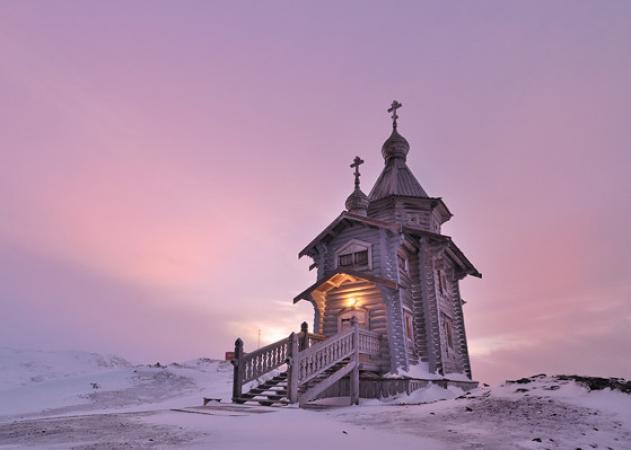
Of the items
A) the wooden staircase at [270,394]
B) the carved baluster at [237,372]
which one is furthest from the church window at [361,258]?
the carved baluster at [237,372]

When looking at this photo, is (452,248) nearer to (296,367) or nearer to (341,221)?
(341,221)

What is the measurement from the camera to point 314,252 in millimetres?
22250

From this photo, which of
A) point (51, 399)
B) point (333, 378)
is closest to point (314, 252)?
point (333, 378)

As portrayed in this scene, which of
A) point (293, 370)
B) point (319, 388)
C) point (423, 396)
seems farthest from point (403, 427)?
point (423, 396)

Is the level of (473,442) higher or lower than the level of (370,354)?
lower

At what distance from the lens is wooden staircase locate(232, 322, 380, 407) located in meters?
12.9

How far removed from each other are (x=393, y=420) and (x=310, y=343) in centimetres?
947

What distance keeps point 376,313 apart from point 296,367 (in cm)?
664

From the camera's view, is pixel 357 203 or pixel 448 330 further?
pixel 357 203

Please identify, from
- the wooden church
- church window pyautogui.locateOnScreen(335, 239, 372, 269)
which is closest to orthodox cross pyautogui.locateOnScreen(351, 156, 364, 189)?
the wooden church

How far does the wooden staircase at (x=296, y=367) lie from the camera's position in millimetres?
12898

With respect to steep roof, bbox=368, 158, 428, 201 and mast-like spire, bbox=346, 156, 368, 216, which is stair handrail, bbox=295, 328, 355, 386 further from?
steep roof, bbox=368, 158, 428, 201

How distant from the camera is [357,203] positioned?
81.0ft

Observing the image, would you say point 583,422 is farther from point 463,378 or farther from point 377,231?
point 463,378
